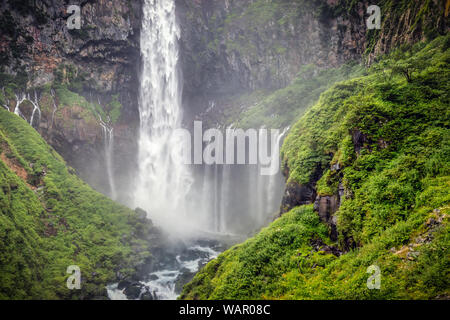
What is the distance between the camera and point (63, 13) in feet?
111

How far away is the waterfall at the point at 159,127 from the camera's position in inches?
1545

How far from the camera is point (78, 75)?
118 ft

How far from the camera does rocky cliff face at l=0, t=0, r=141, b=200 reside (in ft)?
101

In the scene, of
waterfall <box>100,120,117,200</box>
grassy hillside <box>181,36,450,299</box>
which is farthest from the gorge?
waterfall <box>100,120,117,200</box>

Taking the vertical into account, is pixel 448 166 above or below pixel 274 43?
below

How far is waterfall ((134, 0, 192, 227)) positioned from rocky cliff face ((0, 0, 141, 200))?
147 cm

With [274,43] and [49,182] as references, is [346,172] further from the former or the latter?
[274,43]

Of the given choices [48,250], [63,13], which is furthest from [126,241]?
[63,13]

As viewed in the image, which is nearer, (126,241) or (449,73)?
(449,73)

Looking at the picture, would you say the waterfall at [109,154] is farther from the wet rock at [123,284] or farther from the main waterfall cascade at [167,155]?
the wet rock at [123,284]

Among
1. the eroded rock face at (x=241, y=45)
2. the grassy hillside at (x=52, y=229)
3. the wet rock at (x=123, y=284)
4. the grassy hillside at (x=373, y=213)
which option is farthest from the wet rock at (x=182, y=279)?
the eroded rock face at (x=241, y=45)

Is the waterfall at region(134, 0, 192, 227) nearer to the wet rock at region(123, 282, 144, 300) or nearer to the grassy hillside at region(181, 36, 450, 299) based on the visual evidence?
the wet rock at region(123, 282, 144, 300)

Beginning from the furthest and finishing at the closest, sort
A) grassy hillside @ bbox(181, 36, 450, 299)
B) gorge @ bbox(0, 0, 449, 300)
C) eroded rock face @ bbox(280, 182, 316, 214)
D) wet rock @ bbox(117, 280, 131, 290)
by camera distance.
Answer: wet rock @ bbox(117, 280, 131, 290) < eroded rock face @ bbox(280, 182, 316, 214) < gorge @ bbox(0, 0, 449, 300) < grassy hillside @ bbox(181, 36, 450, 299)
